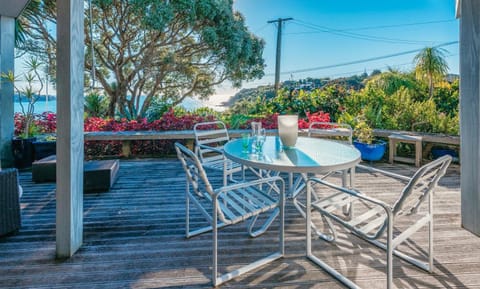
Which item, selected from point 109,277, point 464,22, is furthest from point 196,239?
point 464,22

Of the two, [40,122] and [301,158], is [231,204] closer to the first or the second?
[301,158]

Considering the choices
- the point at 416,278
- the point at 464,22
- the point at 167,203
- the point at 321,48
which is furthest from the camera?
the point at 321,48

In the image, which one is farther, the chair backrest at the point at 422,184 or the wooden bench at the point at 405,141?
the wooden bench at the point at 405,141

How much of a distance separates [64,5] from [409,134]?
5.04 metres

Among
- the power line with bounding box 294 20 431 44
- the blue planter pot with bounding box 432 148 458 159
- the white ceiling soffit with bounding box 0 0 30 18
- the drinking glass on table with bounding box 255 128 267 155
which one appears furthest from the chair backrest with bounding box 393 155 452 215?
the power line with bounding box 294 20 431 44

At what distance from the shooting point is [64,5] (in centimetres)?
185

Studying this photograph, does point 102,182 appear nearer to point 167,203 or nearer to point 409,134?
point 167,203

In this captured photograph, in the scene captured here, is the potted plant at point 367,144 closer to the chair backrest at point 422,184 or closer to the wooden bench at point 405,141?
the wooden bench at point 405,141

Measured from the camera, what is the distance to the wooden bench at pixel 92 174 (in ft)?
11.2

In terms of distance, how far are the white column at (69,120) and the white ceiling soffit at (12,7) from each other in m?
2.87

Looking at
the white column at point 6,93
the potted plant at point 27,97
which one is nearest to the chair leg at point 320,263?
the potted plant at point 27,97

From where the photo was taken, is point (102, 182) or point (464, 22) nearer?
point (464, 22)

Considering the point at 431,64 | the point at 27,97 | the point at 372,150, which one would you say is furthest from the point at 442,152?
the point at 27,97

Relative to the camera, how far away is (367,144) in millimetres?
4773
